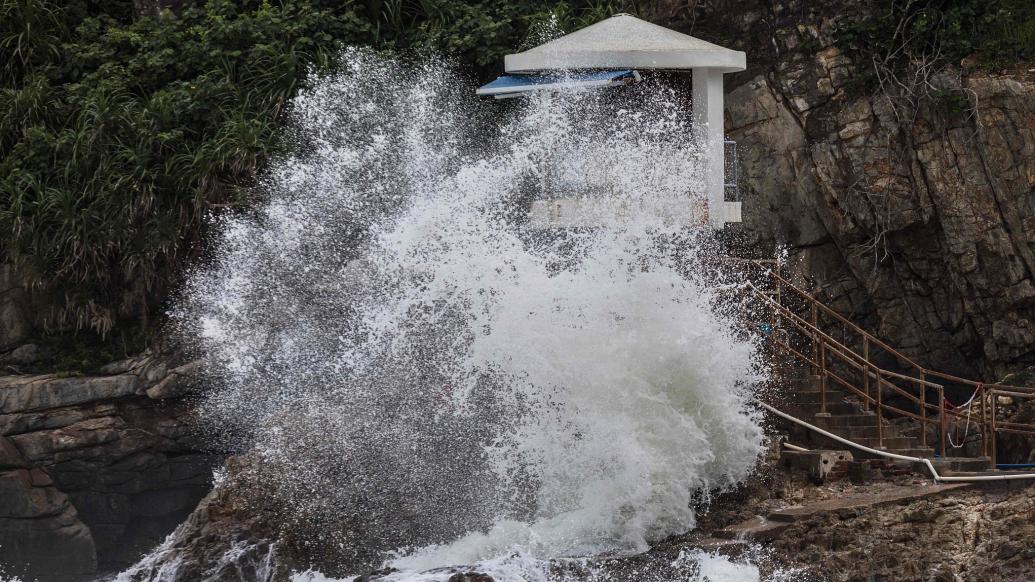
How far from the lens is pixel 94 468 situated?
13.9 meters

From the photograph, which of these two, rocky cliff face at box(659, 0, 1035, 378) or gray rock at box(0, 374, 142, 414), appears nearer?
gray rock at box(0, 374, 142, 414)

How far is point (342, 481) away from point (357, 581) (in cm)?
238

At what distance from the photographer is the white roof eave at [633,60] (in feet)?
40.9

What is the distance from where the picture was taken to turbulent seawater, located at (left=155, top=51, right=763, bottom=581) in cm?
1048

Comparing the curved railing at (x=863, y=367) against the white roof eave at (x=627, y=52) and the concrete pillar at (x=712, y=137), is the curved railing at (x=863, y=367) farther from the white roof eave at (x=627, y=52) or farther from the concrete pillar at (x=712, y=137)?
the white roof eave at (x=627, y=52)

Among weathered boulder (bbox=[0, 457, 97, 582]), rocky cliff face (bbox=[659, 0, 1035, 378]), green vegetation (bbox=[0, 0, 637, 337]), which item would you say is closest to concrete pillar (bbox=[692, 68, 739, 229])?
rocky cliff face (bbox=[659, 0, 1035, 378])

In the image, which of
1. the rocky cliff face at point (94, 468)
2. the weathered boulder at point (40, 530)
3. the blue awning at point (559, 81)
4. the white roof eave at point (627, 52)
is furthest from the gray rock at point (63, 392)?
the white roof eave at point (627, 52)

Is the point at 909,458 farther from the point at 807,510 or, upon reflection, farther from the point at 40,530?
the point at 40,530

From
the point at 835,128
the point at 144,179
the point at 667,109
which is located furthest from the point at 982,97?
the point at 144,179

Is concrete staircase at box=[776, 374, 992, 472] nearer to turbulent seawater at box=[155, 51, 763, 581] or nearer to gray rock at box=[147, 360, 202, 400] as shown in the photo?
turbulent seawater at box=[155, 51, 763, 581]

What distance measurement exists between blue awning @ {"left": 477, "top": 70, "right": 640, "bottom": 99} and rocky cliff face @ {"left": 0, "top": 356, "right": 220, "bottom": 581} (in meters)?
4.68

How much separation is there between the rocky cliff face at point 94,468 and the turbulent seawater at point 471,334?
0.59 metres

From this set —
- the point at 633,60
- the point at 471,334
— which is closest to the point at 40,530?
the point at 471,334

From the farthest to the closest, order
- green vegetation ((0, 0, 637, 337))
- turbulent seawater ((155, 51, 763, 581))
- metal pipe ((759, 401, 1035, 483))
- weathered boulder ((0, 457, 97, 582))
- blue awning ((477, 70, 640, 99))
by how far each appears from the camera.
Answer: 1. green vegetation ((0, 0, 637, 337))
2. weathered boulder ((0, 457, 97, 582))
3. blue awning ((477, 70, 640, 99))
4. turbulent seawater ((155, 51, 763, 581))
5. metal pipe ((759, 401, 1035, 483))
